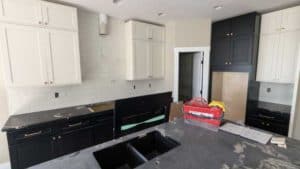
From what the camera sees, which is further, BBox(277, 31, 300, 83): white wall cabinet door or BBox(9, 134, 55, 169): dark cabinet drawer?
BBox(277, 31, 300, 83): white wall cabinet door

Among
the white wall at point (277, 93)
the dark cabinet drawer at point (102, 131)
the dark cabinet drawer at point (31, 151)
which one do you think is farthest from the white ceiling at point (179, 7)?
the dark cabinet drawer at point (31, 151)

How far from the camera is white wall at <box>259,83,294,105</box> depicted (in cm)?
283

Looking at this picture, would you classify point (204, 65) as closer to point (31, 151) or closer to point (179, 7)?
point (179, 7)

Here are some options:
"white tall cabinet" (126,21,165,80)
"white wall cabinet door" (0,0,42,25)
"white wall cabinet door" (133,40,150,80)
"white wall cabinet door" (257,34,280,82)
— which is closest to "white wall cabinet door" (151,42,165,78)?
"white tall cabinet" (126,21,165,80)

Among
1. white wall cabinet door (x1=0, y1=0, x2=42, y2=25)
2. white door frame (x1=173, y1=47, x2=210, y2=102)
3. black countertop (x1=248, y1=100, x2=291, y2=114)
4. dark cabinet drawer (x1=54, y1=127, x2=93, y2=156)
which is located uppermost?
white wall cabinet door (x1=0, y1=0, x2=42, y2=25)

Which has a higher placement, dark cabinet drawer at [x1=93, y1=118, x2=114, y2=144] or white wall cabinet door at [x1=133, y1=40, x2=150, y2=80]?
white wall cabinet door at [x1=133, y1=40, x2=150, y2=80]

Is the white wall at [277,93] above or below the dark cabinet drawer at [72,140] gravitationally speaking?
above

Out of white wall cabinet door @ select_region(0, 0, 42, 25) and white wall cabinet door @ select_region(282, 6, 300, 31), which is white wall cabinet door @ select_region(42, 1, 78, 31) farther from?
white wall cabinet door @ select_region(282, 6, 300, 31)

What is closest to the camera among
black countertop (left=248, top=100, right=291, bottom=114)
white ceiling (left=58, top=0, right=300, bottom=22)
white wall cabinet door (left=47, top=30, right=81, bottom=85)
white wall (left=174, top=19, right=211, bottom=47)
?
white wall cabinet door (left=47, top=30, right=81, bottom=85)

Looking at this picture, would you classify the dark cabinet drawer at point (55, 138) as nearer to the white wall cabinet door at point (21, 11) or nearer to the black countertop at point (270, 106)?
the white wall cabinet door at point (21, 11)

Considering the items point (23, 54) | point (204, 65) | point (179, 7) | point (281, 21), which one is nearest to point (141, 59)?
point (179, 7)

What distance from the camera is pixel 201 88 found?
3447mm

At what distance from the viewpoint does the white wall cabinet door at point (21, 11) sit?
6.01ft

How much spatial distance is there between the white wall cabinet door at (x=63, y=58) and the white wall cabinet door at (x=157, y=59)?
1.58 metres
